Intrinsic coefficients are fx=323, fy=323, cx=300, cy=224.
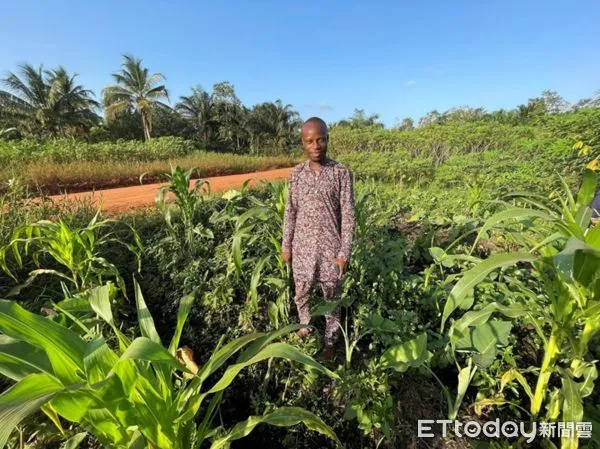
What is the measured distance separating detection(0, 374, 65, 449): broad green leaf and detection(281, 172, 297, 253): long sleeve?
138 centimetres

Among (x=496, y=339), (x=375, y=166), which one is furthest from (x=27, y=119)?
(x=496, y=339)

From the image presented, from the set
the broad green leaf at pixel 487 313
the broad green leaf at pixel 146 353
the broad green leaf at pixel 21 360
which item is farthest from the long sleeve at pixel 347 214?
the broad green leaf at pixel 21 360

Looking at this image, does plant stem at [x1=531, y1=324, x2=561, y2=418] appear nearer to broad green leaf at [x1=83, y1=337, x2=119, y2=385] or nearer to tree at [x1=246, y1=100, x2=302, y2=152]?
broad green leaf at [x1=83, y1=337, x2=119, y2=385]

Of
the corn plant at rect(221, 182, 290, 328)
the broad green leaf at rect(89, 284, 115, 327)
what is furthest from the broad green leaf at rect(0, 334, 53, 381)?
the corn plant at rect(221, 182, 290, 328)

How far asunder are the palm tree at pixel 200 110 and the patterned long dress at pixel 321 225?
28.2 meters

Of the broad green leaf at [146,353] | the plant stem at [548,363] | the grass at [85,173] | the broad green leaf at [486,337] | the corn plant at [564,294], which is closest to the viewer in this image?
the broad green leaf at [146,353]

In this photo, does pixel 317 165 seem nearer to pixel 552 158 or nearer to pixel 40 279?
pixel 40 279

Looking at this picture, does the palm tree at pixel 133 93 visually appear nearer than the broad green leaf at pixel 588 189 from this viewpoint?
No

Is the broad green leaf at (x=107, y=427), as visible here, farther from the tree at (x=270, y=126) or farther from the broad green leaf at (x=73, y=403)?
the tree at (x=270, y=126)

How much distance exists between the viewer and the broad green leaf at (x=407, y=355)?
4.66ft

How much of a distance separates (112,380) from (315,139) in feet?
4.43

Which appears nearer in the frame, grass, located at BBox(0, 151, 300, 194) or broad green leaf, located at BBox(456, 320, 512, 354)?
broad green leaf, located at BBox(456, 320, 512, 354)

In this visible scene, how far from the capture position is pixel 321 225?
6.12 ft

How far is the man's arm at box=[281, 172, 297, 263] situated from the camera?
6.47 feet
